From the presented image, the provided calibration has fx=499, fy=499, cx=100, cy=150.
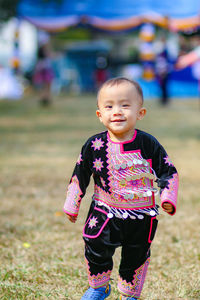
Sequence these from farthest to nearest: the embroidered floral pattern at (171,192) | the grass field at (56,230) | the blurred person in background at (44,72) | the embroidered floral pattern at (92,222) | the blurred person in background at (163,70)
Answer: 1. the blurred person in background at (163,70)
2. the blurred person in background at (44,72)
3. the grass field at (56,230)
4. the embroidered floral pattern at (92,222)
5. the embroidered floral pattern at (171,192)

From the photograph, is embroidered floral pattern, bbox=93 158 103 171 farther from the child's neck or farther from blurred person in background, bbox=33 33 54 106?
blurred person in background, bbox=33 33 54 106

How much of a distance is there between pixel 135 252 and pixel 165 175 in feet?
1.36

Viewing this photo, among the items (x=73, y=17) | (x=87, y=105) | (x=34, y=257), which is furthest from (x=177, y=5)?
(x=34, y=257)

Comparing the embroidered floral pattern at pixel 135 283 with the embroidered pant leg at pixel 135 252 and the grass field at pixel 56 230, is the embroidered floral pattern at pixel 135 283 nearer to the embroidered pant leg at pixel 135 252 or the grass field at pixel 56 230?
the embroidered pant leg at pixel 135 252

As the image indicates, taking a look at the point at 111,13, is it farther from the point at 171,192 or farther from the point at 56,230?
the point at 171,192

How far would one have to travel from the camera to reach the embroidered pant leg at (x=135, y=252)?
8.11 ft

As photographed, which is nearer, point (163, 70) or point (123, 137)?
point (123, 137)

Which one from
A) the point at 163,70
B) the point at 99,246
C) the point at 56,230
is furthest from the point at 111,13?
the point at 99,246

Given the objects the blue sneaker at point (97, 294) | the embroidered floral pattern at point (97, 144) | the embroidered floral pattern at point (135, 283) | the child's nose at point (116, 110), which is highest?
the child's nose at point (116, 110)

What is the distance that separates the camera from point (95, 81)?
22.3m

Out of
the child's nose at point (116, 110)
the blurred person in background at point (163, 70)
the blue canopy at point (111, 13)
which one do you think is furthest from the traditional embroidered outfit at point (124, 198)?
the blue canopy at point (111, 13)

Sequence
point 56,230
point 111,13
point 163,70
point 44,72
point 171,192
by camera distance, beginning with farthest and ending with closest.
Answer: point 111,13
point 163,70
point 44,72
point 56,230
point 171,192

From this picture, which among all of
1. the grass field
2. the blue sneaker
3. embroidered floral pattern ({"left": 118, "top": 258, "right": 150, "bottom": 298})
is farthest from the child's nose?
the grass field

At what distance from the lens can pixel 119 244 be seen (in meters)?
2.49
